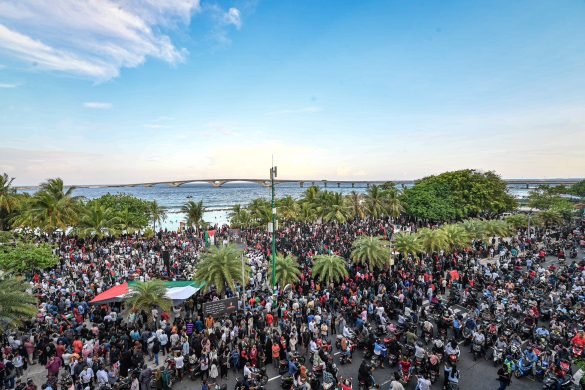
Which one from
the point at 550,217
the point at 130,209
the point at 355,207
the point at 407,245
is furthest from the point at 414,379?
the point at 130,209

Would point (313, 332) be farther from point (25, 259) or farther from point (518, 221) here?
point (518, 221)

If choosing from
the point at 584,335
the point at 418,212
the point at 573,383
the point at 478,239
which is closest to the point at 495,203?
the point at 418,212

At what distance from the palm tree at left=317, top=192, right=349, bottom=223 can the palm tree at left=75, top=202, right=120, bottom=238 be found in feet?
81.7

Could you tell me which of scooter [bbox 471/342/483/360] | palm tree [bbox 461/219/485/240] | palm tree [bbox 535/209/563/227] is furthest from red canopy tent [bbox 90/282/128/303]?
palm tree [bbox 535/209/563/227]

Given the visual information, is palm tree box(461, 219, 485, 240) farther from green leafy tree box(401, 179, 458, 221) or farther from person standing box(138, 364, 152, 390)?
person standing box(138, 364, 152, 390)

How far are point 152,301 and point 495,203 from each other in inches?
1809

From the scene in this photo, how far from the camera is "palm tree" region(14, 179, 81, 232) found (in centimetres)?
3110

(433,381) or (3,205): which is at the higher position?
(3,205)

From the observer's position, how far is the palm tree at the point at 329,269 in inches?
762

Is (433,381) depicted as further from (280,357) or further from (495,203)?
(495,203)

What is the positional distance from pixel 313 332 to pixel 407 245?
1422 cm

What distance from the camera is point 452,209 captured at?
4231 centimetres

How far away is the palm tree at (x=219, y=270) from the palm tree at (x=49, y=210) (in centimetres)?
2373

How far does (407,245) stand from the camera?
24.4 metres
